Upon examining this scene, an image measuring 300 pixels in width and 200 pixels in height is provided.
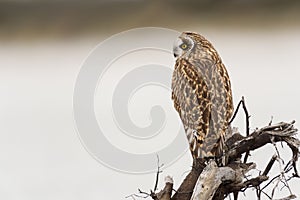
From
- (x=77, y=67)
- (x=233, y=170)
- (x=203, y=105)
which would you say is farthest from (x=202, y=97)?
(x=77, y=67)

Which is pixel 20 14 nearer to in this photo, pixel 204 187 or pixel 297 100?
pixel 297 100

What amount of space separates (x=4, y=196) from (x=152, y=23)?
553 mm

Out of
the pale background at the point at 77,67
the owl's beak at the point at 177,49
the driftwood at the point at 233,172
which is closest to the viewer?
the driftwood at the point at 233,172

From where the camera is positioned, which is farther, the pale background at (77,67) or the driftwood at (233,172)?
the pale background at (77,67)

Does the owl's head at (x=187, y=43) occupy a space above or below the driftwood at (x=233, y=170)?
above

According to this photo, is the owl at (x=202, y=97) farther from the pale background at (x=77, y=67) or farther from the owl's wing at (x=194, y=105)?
the pale background at (x=77, y=67)

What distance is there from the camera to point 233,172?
0.67 m

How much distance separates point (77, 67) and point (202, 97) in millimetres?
646

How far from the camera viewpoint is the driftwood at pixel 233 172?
25.7 inches

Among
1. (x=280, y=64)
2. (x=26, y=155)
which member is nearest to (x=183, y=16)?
(x=280, y=64)

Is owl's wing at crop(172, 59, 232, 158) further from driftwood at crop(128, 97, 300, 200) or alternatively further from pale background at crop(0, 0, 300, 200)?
pale background at crop(0, 0, 300, 200)

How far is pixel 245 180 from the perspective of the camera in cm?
69

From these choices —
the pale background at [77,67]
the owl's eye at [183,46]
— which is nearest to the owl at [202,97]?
the owl's eye at [183,46]

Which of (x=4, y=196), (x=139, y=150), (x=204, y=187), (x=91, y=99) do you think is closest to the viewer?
(x=204, y=187)
